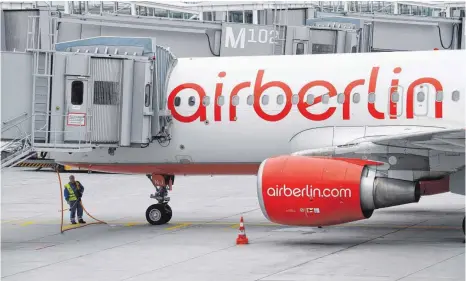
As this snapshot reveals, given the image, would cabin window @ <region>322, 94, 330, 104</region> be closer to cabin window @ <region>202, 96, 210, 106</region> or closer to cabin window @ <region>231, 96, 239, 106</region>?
cabin window @ <region>231, 96, 239, 106</region>

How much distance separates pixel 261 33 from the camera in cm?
4147

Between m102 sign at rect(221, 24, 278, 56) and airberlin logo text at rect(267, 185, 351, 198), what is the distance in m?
21.0

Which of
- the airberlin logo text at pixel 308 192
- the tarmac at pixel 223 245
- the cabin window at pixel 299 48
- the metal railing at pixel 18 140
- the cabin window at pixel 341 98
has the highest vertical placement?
the cabin window at pixel 299 48

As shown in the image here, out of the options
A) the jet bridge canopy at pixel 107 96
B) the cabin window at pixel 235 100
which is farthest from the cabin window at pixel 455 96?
the jet bridge canopy at pixel 107 96

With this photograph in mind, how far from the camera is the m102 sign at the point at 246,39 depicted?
4100 cm

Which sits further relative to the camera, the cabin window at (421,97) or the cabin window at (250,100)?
the cabin window at (250,100)

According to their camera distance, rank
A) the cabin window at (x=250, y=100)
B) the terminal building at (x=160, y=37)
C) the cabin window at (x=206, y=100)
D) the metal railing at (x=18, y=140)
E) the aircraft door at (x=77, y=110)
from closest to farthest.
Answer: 1. the metal railing at (x=18, y=140)
2. the terminal building at (x=160, y=37)
3. the aircraft door at (x=77, y=110)
4. the cabin window at (x=250, y=100)
5. the cabin window at (x=206, y=100)

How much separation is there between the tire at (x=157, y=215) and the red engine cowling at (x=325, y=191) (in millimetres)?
5445

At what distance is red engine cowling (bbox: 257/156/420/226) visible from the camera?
20.0 metres

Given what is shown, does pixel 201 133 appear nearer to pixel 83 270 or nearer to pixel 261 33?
pixel 83 270

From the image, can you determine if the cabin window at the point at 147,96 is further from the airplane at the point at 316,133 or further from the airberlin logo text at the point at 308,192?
the airberlin logo text at the point at 308,192

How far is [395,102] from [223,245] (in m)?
5.25

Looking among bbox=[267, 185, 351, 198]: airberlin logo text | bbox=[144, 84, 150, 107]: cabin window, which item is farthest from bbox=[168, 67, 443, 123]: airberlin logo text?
bbox=[267, 185, 351, 198]: airberlin logo text

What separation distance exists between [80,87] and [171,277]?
7.45m
